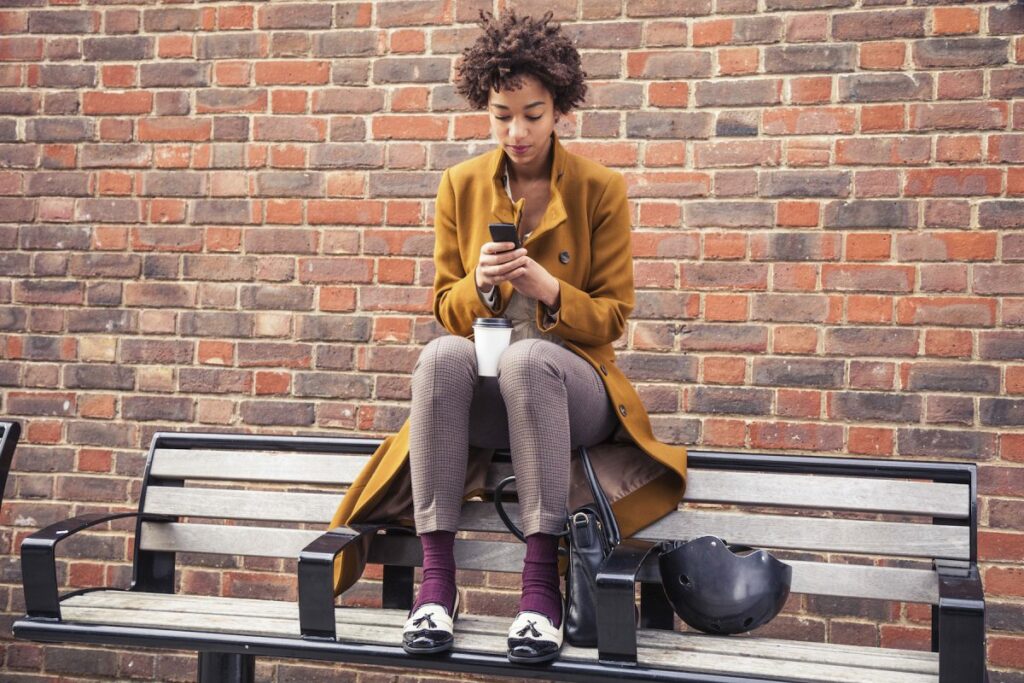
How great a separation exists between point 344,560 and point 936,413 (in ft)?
5.75

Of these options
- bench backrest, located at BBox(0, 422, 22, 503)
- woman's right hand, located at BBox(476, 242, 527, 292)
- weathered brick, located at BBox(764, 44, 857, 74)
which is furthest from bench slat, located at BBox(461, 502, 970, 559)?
weathered brick, located at BBox(764, 44, 857, 74)

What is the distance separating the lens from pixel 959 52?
310 centimetres

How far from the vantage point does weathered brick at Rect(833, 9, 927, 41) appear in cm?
313

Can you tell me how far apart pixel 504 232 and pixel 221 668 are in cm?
129

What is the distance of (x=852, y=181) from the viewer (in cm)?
317

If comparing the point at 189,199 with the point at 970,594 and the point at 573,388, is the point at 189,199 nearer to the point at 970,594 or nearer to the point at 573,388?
the point at 573,388

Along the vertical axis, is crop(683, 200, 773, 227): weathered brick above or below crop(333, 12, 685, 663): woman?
above

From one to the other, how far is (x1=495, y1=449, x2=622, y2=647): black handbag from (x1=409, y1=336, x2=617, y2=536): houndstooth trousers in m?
0.05

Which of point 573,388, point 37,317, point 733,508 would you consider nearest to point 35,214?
point 37,317

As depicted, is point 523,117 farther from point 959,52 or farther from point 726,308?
point 959,52

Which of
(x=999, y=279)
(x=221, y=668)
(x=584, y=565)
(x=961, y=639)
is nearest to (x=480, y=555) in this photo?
(x=584, y=565)

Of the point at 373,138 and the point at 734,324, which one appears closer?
the point at 734,324

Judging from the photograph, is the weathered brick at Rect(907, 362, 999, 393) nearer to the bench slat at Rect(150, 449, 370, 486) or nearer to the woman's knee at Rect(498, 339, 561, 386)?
the woman's knee at Rect(498, 339, 561, 386)

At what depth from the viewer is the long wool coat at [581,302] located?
2.49 meters
